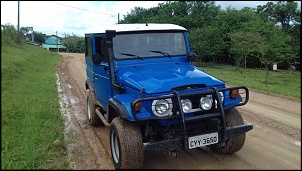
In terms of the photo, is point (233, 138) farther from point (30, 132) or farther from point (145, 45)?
point (30, 132)

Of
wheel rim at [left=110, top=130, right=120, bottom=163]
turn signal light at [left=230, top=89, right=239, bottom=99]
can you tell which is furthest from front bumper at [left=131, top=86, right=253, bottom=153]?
wheel rim at [left=110, top=130, right=120, bottom=163]

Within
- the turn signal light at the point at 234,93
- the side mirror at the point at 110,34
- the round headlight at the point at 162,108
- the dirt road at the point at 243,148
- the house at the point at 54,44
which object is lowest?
the dirt road at the point at 243,148

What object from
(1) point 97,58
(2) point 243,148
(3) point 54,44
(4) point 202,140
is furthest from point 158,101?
(3) point 54,44

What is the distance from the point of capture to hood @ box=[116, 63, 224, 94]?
424 cm

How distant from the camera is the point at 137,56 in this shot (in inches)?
212

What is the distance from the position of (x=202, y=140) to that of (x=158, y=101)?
77 centimetres

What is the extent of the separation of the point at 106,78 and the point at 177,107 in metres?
1.94

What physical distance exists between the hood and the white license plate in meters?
0.72

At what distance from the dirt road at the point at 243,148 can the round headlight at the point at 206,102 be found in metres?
0.71

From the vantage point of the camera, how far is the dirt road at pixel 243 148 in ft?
10.9

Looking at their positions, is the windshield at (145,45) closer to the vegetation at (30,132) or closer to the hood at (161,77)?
the hood at (161,77)

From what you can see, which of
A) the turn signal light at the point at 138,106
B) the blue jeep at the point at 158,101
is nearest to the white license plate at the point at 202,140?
the blue jeep at the point at 158,101

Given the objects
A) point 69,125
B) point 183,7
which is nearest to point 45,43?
point 183,7

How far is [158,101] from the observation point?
4082mm
